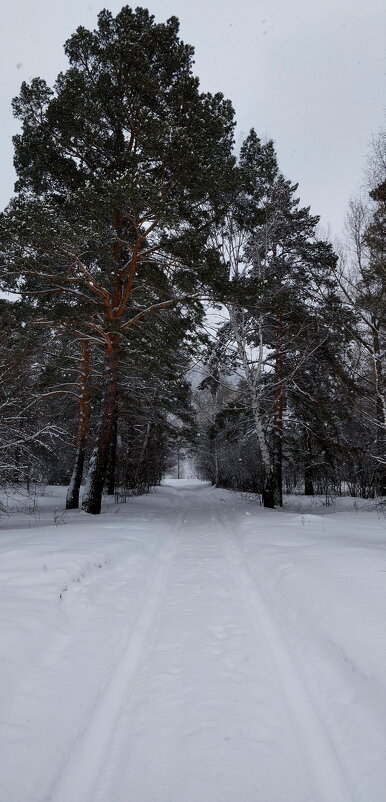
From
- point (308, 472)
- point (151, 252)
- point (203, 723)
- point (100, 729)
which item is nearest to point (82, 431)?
point (151, 252)

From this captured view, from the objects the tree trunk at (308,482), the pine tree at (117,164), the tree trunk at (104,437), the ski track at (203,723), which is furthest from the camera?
the tree trunk at (308,482)

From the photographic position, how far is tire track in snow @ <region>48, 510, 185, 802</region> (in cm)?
202

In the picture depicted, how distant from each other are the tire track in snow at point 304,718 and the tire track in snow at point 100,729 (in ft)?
3.89

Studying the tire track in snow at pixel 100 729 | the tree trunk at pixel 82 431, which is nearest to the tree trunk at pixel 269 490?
the tree trunk at pixel 82 431

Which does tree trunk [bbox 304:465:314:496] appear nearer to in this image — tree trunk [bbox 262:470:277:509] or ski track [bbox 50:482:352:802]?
tree trunk [bbox 262:470:277:509]

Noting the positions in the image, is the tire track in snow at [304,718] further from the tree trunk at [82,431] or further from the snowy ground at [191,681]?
the tree trunk at [82,431]

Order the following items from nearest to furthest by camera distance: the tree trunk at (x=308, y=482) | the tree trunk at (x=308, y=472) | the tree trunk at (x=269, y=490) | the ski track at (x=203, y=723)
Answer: the ski track at (x=203, y=723), the tree trunk at (x=269, y=490), the tree trunk at (x=308, y=472), the tree trunk at (x=308, y=482)

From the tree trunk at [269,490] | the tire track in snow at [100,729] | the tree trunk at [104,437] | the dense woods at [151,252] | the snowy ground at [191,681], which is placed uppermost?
the dense woods at [151,252]

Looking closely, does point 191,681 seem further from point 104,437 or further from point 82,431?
point 82,431

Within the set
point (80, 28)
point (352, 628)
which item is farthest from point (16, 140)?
point (352, 628)

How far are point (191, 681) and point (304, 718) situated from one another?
0.87m

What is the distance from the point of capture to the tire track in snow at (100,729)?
6.61 ft

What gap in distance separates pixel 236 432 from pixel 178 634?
1355cm

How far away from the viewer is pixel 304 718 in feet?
8.49
